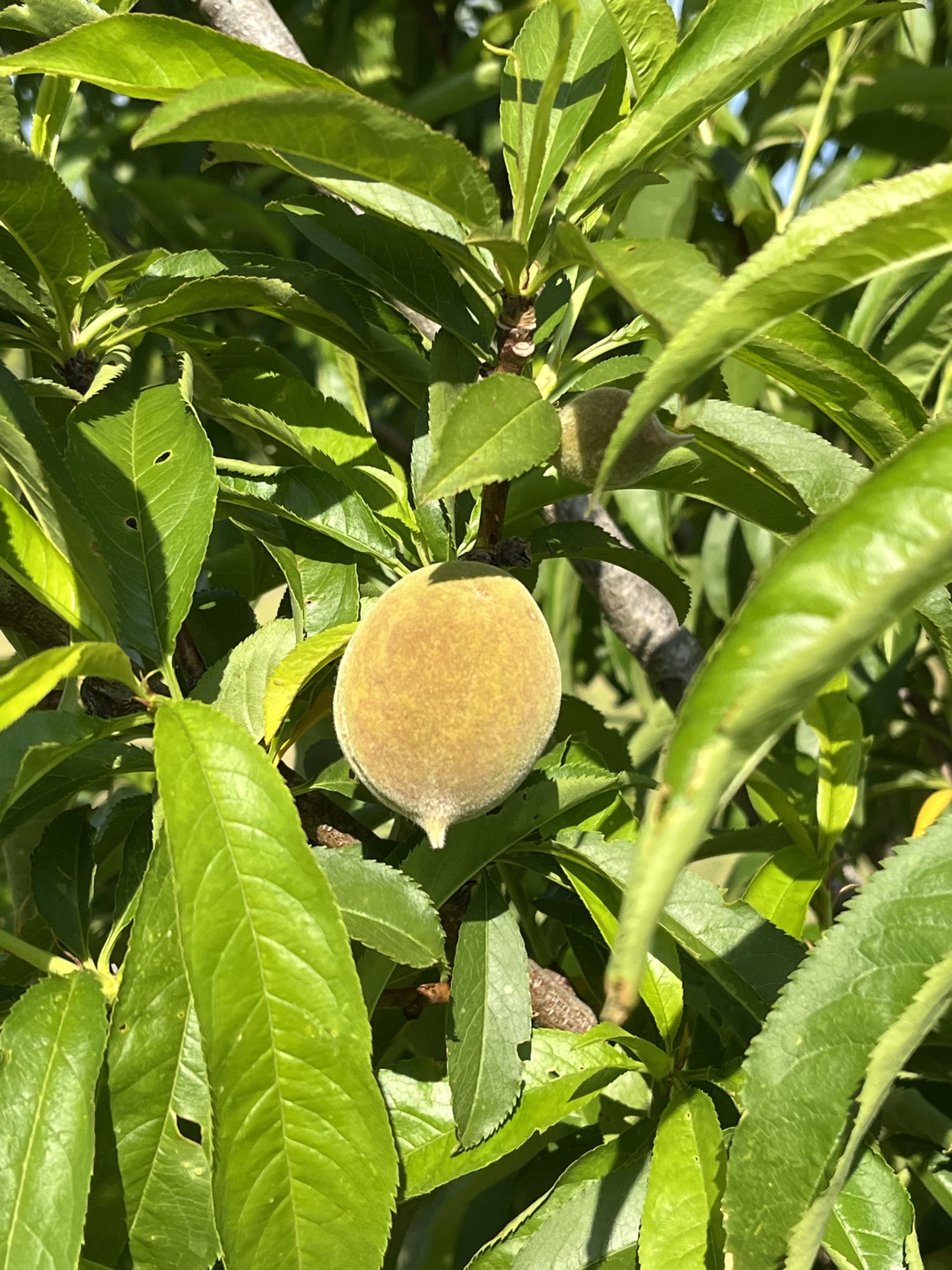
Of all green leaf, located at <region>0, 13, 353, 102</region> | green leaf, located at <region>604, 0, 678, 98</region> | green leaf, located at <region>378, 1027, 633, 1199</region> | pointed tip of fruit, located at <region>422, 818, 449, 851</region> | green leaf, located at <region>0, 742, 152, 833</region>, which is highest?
green leaf, located at <region>604, 0, 678, 98</region>

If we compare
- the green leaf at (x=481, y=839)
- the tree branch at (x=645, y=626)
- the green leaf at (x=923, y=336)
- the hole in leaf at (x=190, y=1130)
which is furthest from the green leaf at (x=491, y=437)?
the green leaf at (x=923, y=336)

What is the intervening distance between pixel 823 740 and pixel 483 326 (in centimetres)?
58

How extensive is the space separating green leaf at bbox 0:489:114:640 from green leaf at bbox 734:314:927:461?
54cm

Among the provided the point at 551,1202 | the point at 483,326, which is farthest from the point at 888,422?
the point at 551,1202

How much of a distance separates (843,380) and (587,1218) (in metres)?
→ 0.71

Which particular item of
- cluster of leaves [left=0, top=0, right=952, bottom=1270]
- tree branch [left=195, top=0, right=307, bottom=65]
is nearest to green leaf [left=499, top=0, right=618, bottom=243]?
cluster of leaves [left=0, top=0, right=952, bottom=1270]

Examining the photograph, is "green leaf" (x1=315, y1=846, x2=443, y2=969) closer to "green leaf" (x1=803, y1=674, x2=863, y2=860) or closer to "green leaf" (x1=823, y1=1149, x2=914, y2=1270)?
"green leaf" (x1=823, y1=1149, x2=914, y2=1270)

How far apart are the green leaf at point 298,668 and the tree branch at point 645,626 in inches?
23.2

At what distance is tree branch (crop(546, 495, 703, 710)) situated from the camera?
1415 millimetres

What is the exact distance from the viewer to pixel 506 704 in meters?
0.80

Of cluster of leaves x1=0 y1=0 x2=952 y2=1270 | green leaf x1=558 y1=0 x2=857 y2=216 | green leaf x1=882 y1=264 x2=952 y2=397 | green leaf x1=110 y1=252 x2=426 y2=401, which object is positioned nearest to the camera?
cluster of leaves x1=0 y1=0 x2=952 y2=1270

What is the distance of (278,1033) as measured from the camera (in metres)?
0.70

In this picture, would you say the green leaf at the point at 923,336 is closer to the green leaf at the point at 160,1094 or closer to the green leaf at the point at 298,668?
the green leaf at the point at 298,668

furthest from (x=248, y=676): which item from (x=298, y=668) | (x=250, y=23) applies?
(x=250, y=23)
